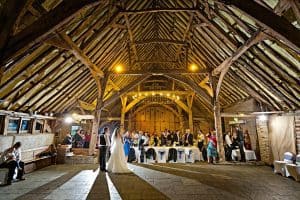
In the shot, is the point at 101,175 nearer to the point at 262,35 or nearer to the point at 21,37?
the point at 21,37

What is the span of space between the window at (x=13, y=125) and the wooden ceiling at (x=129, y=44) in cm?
58

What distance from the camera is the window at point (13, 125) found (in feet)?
21.1

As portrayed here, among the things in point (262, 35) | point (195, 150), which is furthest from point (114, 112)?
point (262, 35)

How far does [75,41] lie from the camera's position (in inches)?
213

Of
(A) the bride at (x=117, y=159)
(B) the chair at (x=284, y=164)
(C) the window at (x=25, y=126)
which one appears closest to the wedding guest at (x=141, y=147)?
(A) the bride at (x=117, y=159)

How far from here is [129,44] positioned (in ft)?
26.9

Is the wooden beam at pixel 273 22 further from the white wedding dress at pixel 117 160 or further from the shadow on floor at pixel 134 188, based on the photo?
the white wedding dress at pixel 117 160

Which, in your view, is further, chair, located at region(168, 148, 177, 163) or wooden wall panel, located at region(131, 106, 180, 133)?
wooden wall panel, located at region(131, 106, 180, 133)

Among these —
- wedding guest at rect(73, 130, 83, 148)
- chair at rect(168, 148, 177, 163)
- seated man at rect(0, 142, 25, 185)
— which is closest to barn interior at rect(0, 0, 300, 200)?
seated man at rect(0, 142, 25, 185)

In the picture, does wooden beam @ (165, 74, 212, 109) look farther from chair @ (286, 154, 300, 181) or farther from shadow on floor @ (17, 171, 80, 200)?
shadow on floor @ (17, 171, 80, 200)

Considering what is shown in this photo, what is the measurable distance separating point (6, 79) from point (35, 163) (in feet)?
10.6

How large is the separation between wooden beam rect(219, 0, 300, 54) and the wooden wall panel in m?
11.8

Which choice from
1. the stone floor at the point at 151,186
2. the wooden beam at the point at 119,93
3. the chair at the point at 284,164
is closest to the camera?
the stone floor at the point at 151,186

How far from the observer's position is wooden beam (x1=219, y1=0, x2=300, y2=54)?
287 cm
